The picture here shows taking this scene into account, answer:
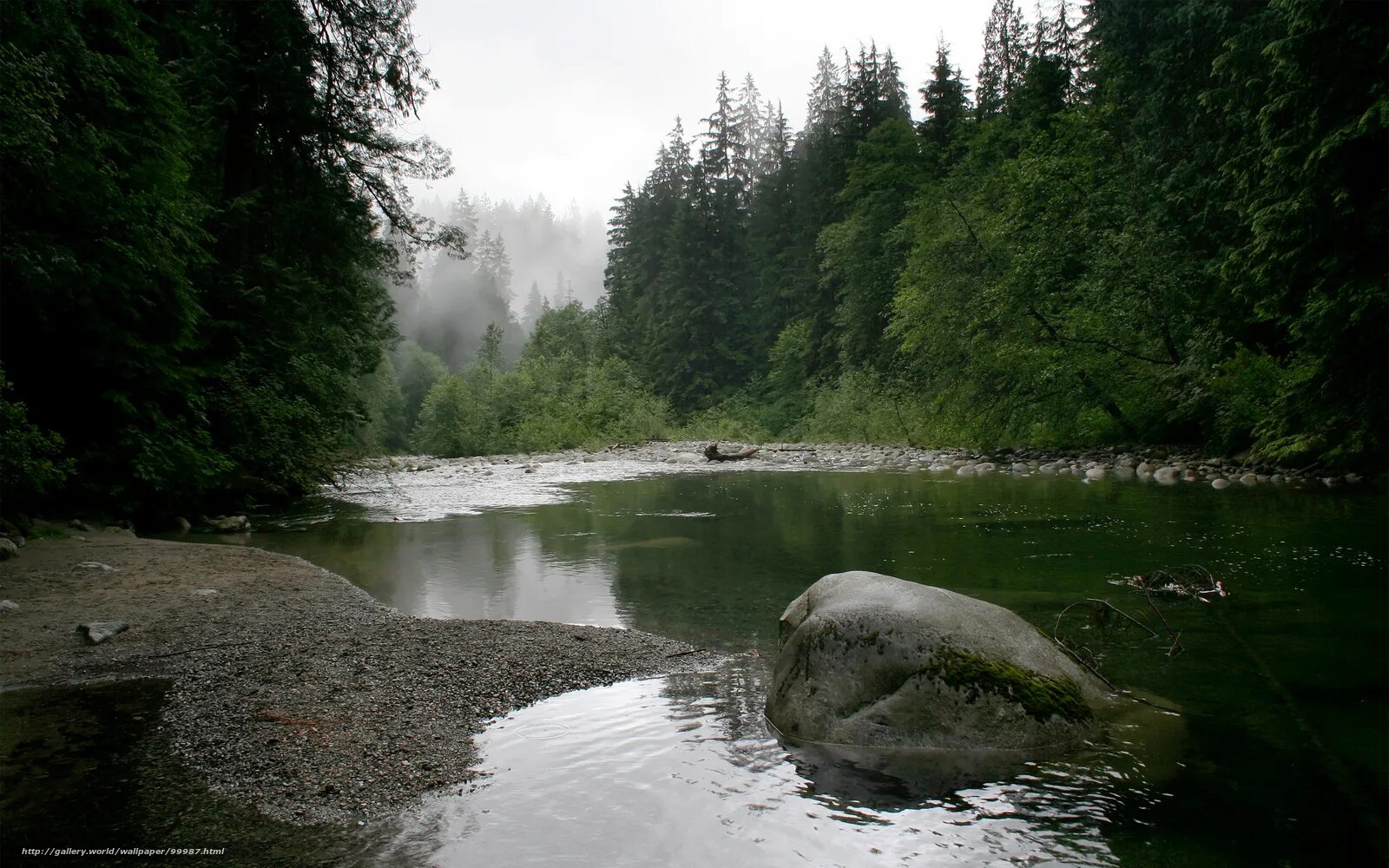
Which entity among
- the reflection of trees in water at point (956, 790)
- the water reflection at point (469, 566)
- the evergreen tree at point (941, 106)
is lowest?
the reflection of trees in water at point (956, 790)

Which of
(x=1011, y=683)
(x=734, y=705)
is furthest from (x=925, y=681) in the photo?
(x=734, y=705)

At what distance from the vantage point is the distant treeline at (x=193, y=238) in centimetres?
Answer: 809

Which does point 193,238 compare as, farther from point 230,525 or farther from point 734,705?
point 734,705

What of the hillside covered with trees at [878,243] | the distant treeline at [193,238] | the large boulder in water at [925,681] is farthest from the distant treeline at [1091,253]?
the distant treeline at [193,238]

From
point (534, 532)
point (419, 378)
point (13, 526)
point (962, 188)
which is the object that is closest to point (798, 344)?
point (962, 188)

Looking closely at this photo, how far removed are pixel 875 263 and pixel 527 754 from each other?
35252 mm

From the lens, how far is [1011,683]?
4.07 metres

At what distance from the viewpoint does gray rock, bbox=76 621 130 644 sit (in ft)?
17.8

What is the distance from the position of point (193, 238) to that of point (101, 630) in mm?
7818

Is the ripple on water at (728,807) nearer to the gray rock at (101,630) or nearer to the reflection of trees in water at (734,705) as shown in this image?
the reflection of trees in water at (734,705)

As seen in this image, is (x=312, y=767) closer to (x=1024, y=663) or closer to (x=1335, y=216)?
(x=1024, y=663)

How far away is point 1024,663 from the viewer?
4258 mm

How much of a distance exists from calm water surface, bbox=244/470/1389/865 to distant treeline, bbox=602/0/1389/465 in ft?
11.7

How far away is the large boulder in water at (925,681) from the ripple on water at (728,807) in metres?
0.23
